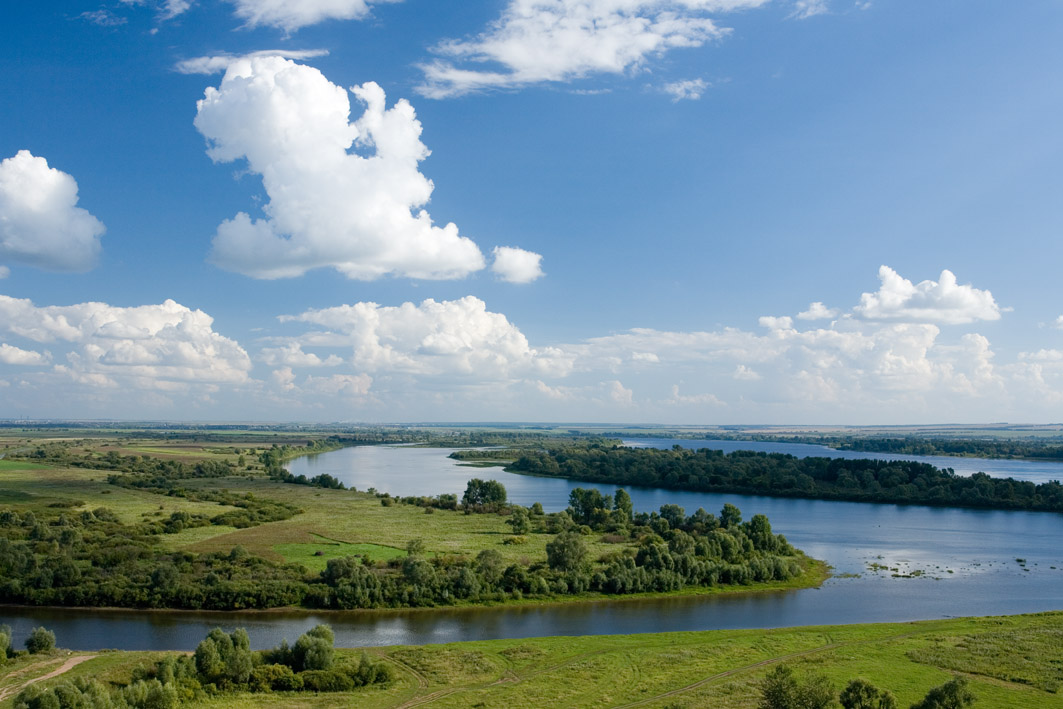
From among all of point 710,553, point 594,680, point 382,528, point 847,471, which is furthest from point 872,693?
point 847,471

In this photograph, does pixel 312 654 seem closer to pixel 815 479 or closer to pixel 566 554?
pixel 566 554

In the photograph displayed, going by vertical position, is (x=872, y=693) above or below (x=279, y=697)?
above

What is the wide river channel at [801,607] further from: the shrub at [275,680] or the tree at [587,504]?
the tree at [587,504]

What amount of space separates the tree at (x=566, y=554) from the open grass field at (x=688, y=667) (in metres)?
15.3

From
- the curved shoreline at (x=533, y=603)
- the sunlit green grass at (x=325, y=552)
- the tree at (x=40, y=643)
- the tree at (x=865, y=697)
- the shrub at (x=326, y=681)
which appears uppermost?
the tree at (x=865, y=697)

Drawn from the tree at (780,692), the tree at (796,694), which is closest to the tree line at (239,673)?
the tree at (780,692)

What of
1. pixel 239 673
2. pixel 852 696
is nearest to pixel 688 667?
pixel 852 696

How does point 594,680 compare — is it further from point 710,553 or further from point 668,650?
point 710,553

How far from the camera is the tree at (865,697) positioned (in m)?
29.8

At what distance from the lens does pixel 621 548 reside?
230ft

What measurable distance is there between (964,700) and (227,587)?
4390 centimetres

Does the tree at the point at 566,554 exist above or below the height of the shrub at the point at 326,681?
above

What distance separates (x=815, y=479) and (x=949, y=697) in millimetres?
110820

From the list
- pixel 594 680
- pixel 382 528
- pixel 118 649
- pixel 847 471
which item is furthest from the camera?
pixel 847 471
